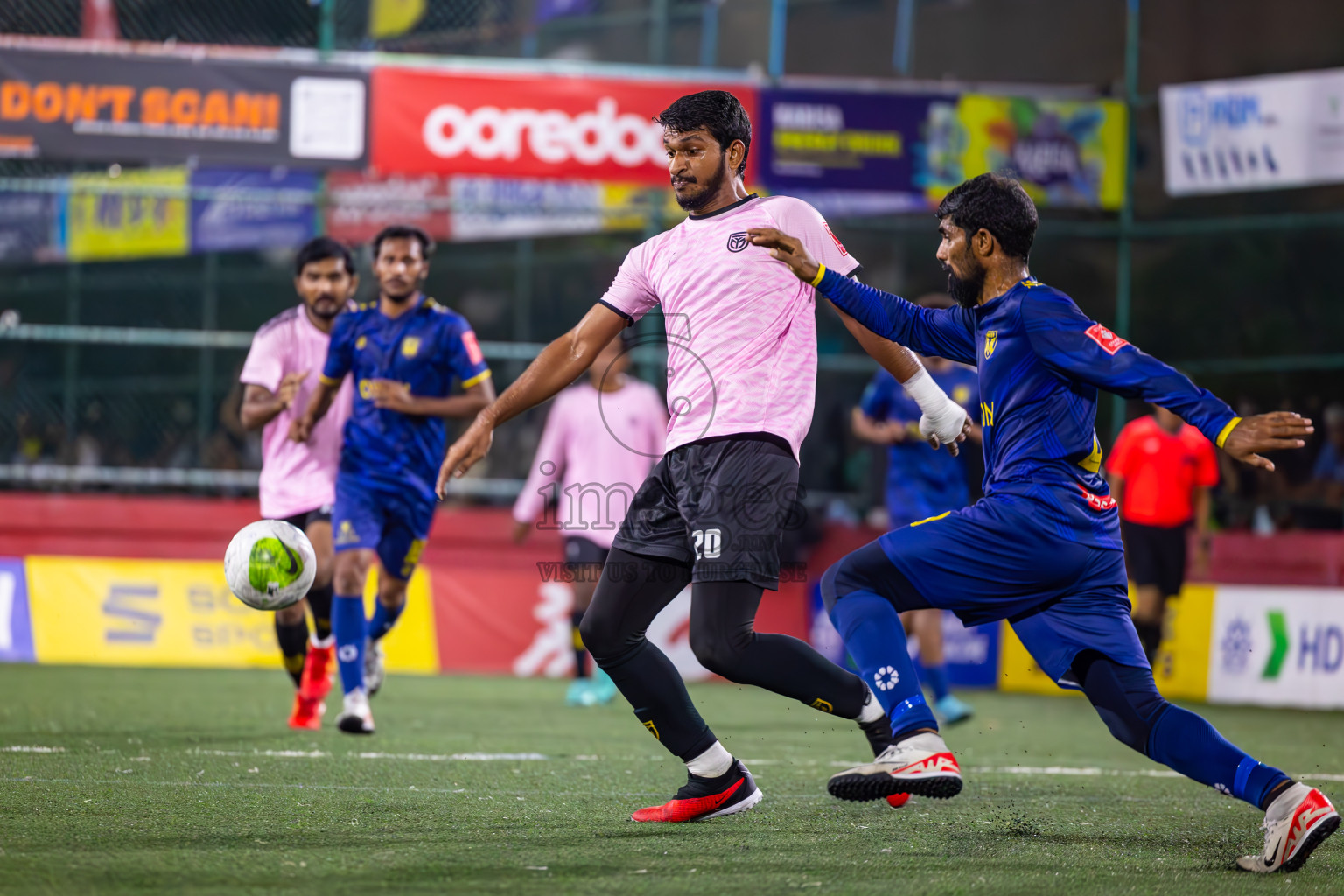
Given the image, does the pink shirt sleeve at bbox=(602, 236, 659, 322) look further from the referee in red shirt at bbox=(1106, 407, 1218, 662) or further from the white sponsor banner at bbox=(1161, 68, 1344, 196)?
the white sponsor banner at bbox=(1161, 68, 1344, 196)

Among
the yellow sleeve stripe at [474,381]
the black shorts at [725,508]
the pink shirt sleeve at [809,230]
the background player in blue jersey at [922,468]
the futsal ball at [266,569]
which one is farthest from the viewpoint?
the background player in blue jersey at [922,468]

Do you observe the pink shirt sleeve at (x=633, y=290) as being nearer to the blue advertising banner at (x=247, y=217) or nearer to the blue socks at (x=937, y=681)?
the blue socks at (x=937, y=681)

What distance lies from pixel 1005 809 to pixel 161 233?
51.8ft

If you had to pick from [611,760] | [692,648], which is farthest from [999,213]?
[611,760]

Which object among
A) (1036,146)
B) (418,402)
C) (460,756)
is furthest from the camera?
(1036,146)

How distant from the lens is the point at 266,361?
8.27 meters

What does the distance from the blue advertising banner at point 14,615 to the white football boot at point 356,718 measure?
233 inches

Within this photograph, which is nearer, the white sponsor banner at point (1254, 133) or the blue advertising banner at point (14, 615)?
the blue advertising banner at point (14, 615)

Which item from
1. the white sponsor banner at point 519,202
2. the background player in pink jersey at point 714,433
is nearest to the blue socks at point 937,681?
the background player in pink jersey at point 714,433

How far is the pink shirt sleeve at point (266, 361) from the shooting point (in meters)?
8.23

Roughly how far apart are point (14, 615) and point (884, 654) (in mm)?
9883

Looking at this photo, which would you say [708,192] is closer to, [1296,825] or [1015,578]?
[1015,578]

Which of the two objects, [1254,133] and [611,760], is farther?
[1254,133]

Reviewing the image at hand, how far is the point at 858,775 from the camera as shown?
14.3 ft
